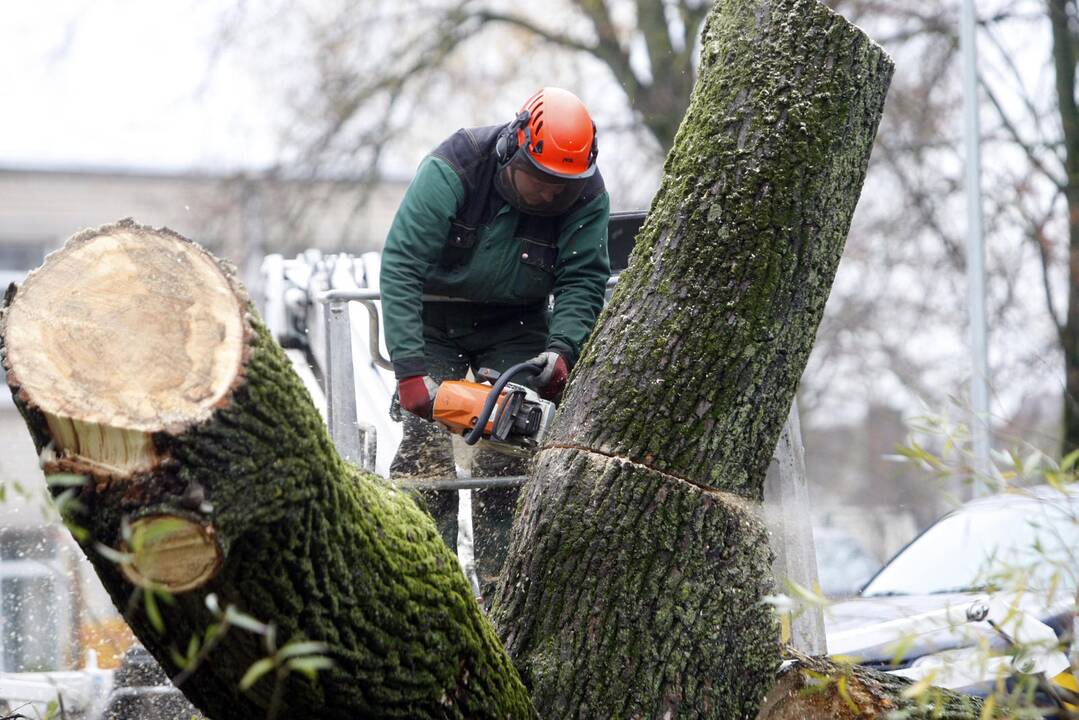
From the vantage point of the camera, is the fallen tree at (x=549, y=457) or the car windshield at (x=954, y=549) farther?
the car windshield at (x=954, y=549)

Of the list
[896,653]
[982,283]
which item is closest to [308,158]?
[982,283]

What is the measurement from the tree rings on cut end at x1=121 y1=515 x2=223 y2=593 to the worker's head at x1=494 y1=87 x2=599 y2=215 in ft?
7.85

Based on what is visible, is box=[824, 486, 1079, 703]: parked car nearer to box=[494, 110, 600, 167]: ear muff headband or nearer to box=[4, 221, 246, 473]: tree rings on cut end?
box=[4, 221, 246, 473]: tree rings on cut end

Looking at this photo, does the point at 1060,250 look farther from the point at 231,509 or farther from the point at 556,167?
the point at 231,509

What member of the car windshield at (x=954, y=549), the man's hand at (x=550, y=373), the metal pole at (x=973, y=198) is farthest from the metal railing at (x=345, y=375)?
the metal pole at (x=973, y=198)

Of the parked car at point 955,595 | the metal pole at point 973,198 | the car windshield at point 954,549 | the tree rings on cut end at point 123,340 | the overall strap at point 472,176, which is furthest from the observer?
the metal pole at point 973,198

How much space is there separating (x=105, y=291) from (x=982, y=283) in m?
10.8

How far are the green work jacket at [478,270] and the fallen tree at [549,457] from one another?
1220 millimetres

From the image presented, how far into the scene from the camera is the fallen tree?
199 centimetres

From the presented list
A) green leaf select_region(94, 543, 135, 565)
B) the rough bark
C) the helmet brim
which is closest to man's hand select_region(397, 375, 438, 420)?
the helmet brim

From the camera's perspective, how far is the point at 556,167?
13.7ft

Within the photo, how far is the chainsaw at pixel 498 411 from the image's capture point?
403 cm

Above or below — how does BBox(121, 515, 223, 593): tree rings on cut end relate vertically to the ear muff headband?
below

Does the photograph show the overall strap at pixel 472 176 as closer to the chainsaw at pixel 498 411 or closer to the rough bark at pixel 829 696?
the chainsaw at pixel 498 411
